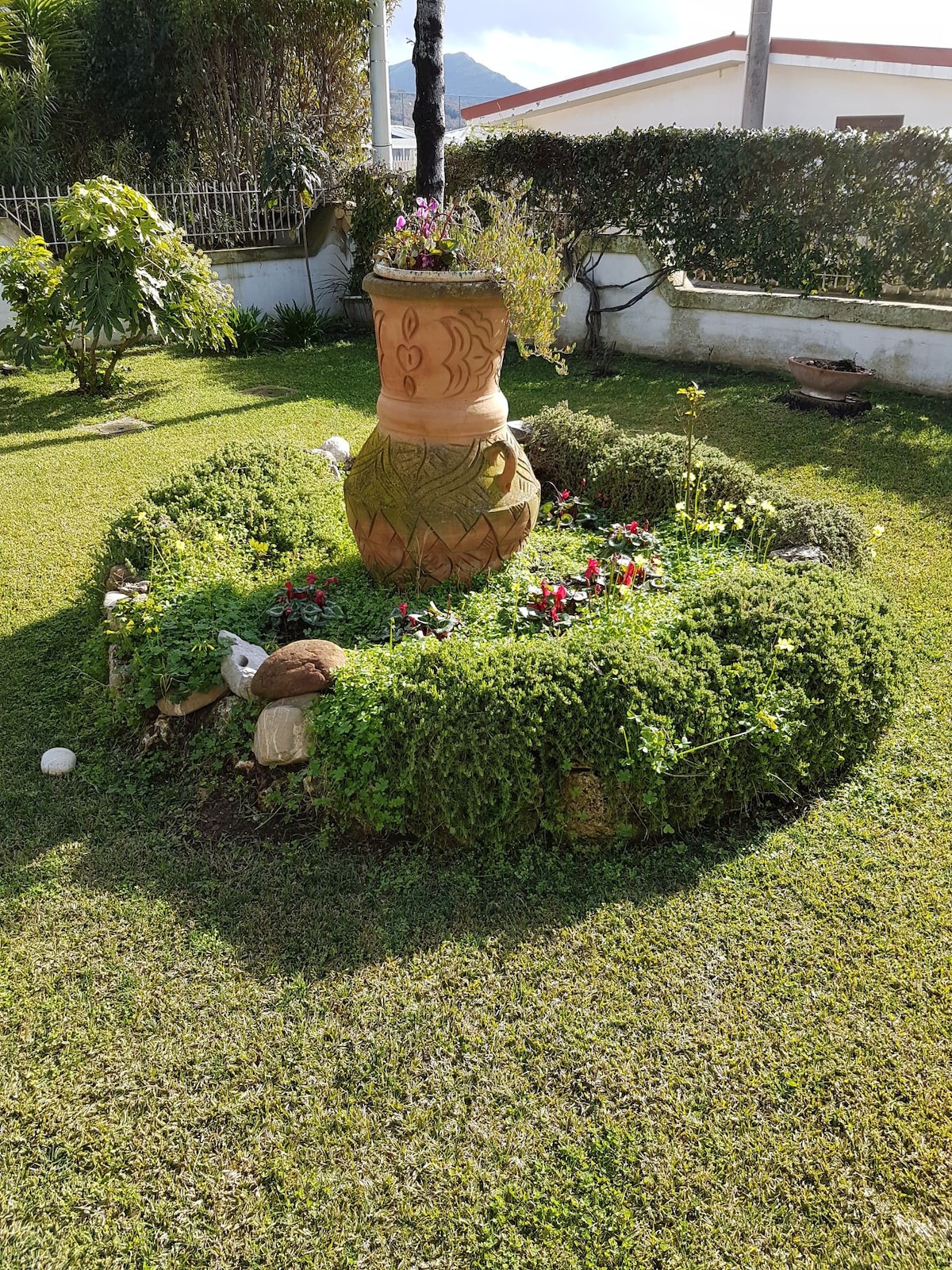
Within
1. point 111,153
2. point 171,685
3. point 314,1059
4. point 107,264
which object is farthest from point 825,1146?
point 111,153

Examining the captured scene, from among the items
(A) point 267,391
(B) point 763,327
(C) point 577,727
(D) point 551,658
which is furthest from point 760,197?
(C) point 577,727

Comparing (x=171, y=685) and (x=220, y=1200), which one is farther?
(x=171, y=685)

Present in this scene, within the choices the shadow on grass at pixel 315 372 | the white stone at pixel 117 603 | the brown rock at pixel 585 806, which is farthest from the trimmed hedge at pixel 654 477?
the shadow on grass at pixel 315 372

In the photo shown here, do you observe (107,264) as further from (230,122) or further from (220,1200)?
(220,1200)

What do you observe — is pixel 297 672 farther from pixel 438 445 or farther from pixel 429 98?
pixel 429 98

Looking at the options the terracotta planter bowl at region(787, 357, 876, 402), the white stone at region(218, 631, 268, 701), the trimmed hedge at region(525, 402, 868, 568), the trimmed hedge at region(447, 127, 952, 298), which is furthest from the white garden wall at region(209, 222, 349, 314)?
the white stone at region(218, 631, 268, 701)

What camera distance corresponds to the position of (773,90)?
49.5ft

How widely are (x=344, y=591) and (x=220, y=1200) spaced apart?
9.36 feet

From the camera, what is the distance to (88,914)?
9.83 feet

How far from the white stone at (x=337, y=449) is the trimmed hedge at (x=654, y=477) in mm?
1422

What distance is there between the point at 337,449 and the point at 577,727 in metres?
3.99

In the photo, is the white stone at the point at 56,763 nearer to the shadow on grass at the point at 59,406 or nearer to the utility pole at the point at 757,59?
the shadow on grass at the point at 59,406

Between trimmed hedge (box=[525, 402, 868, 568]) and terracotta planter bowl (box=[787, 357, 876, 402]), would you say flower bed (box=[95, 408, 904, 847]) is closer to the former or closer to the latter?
trimmed hedge (box=[525, 402, 868, 568])

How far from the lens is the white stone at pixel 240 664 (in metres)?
3.68
